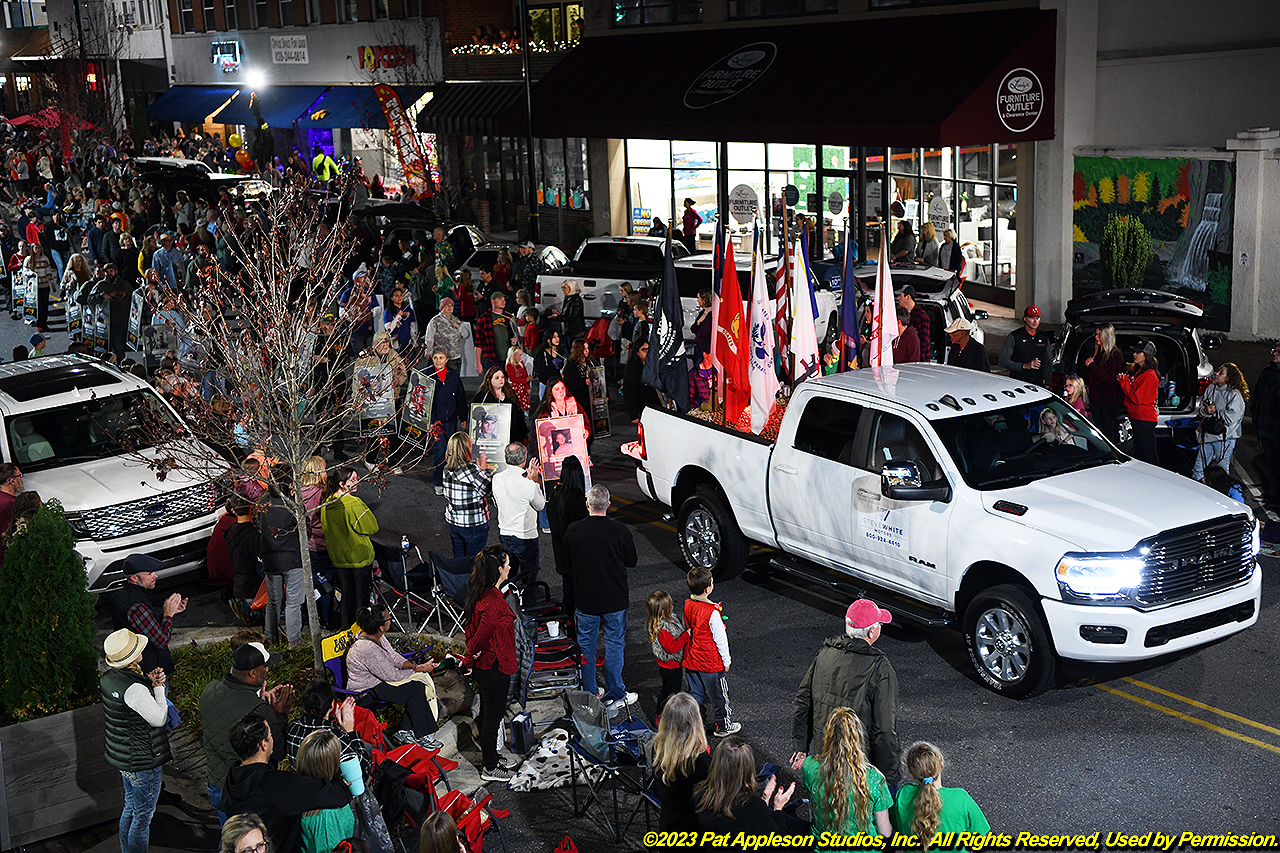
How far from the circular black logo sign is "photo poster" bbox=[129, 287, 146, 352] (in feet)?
40.0

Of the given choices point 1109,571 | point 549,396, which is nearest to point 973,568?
point 1109,571

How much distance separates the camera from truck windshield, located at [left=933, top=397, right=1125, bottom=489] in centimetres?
990

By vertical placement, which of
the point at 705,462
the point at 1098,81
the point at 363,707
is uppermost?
the point at 1098,81

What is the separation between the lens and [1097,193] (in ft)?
73.7

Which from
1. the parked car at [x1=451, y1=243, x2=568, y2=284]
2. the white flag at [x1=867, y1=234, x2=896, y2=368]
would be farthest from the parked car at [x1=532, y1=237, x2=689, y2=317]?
the white flag at [x1=867, y1=234, x2=896, y2=368]

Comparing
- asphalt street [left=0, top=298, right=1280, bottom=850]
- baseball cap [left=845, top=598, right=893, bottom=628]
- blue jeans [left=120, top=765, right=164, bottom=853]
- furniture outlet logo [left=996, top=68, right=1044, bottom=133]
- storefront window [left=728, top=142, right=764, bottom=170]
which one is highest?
furniture outlet logo [left=996, top=68, right=1044, bottom=133]

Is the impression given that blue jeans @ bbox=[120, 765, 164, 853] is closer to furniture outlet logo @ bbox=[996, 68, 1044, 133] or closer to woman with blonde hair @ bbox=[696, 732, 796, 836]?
woman with blonde hair @ bbox=[696, 732, 796, 836]

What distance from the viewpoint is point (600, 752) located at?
27.2ft

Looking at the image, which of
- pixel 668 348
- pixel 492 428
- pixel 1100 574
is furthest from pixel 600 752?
pixel 668 348

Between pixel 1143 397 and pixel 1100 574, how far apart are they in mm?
5095

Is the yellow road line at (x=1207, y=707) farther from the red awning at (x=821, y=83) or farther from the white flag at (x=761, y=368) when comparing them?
the red awning at (x=821, y=83)

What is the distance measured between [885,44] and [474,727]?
1867 cm

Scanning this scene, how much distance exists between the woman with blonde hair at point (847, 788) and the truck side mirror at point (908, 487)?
3.62 m

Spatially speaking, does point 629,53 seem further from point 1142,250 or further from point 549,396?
point 549,396
